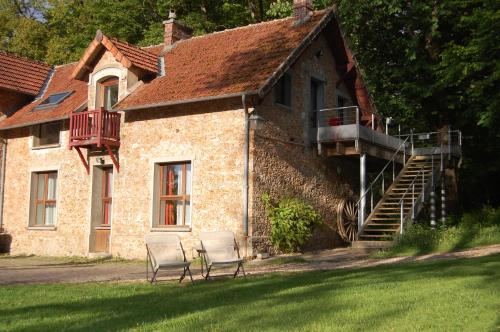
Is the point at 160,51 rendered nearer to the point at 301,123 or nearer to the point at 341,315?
the point at 301,123

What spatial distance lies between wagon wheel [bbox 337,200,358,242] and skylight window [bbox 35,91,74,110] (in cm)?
1008

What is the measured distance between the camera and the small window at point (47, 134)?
817 inches

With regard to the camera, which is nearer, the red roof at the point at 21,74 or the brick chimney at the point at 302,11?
the brick chimney at the point at 302,11

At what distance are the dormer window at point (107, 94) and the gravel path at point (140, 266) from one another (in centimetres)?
519

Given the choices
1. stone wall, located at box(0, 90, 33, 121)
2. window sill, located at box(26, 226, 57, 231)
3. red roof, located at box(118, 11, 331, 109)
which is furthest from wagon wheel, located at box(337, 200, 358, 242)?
stone wall, located at box(0, 90, 33, 121)

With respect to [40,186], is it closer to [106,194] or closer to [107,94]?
[106,194]

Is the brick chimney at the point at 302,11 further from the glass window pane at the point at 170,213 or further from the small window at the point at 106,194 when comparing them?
the small window at the point at 106,194

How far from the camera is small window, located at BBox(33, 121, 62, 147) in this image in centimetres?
2075

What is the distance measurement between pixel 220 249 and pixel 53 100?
479 inches

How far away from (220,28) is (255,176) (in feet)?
55.3

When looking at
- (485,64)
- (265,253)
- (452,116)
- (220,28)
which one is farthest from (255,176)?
(220,28)

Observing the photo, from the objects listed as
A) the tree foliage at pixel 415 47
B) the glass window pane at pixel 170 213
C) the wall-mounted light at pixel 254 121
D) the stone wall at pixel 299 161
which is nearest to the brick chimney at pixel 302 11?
the stone wall at pixel 299 161

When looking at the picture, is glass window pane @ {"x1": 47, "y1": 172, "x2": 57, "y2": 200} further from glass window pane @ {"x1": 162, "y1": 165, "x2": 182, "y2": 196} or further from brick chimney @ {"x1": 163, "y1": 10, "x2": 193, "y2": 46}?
brick chimney @ {"x1": 163, "y1": 10, "x2": 193, "y2": 46}

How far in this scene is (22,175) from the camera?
21281mm
